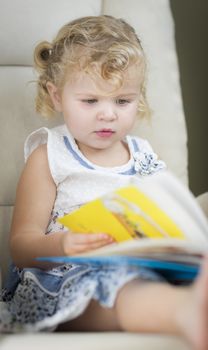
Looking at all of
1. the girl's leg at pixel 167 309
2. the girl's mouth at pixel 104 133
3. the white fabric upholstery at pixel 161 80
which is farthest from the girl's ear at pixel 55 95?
the girl's leg at pixel 167 309

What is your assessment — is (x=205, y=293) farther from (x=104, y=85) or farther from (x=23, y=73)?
(x=23, y=73)

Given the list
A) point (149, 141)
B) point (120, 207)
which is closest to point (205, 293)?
point (120, 207)

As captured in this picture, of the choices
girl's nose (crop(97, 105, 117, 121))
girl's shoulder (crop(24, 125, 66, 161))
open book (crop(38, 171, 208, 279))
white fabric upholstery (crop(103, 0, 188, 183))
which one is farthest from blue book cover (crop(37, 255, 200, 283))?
white fabric upholstery (crop(103, 0, 188, 183))

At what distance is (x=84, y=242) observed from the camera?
1.12 metres

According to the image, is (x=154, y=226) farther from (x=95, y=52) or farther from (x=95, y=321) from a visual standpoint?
(x=95, y=52)

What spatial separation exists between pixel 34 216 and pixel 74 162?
15cm

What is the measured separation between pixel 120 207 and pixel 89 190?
42 cm

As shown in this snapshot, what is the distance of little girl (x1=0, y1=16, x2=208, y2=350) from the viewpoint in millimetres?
1173

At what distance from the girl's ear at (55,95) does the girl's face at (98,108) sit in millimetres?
33

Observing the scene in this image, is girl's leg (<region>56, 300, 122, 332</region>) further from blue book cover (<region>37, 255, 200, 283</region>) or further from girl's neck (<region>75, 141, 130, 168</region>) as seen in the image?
girl's neck (<region>75, 141, 130, 168</region>)

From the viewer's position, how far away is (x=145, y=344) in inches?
37.6

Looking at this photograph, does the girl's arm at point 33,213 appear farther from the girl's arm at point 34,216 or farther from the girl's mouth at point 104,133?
the girl's mouth at point 104,133

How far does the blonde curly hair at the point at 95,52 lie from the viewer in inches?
56.3

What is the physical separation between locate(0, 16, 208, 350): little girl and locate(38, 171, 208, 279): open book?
53 mm
